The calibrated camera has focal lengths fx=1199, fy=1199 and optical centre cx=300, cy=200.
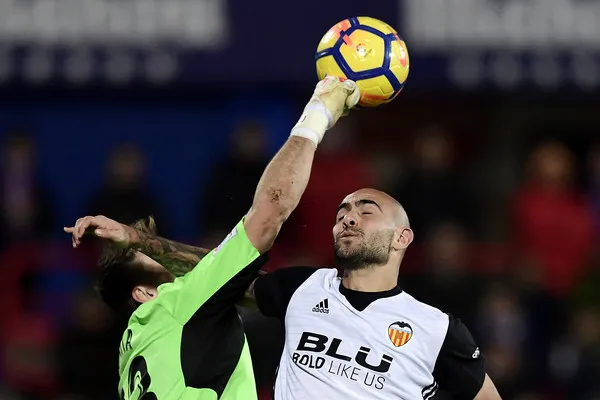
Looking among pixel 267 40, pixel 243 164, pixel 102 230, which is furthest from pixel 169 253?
pixel 267 40

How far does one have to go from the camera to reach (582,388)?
34.7 feet

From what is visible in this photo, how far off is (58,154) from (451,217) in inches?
179

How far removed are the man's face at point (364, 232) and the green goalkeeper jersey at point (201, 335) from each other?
2.22 ft

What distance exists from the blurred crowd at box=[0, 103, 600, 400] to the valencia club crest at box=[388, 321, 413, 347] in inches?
178

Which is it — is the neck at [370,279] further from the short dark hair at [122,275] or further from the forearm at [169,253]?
the short dark hair at [122,275]

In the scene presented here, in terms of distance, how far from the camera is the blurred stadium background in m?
10.7

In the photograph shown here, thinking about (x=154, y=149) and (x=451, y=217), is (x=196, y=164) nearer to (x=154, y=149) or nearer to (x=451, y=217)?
(x=154, y=149)

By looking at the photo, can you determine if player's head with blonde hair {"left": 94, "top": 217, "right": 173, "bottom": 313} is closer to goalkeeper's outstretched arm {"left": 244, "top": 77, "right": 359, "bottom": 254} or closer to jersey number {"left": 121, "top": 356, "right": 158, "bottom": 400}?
jersey number {"left": 121, "top": 356, "right": 158, "bottom": 400}

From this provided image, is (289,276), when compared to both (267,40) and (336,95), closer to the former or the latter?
(336,95)

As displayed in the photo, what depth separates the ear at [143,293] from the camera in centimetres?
614

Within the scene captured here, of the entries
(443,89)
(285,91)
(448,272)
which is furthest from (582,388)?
(285,91)

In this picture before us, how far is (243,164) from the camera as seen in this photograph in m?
10.7

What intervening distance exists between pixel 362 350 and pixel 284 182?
1060mm

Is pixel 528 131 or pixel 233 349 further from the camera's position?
pixel 528 131
